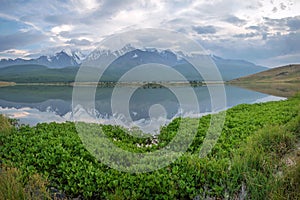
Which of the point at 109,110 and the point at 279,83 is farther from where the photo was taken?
the point at 279,83

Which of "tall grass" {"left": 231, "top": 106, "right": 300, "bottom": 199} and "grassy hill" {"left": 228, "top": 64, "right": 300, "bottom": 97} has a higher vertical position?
"grassy hill" {"left": 228, "top": 64, "right": 300, "bottom": 97}

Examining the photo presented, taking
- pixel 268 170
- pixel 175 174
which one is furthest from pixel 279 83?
pixel 175 174

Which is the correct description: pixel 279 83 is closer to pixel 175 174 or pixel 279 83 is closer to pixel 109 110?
pixel 109 110

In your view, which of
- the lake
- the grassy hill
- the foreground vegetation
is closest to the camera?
the foreground vegetation

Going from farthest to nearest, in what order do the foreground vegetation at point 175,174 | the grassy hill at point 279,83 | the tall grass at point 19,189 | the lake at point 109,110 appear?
the grassy hill at point 279,83 → the lake at point 109,110 → the foreground vegetation at point 175,174 → the tall grass at point 19,189

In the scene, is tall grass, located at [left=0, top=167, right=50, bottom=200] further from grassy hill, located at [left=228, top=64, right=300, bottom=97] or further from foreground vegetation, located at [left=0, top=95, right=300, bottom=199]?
grassy hill, located at [left=228, top=64, right=300, bottom=97]

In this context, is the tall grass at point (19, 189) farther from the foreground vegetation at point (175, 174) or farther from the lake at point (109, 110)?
the lake at point (109, 110)

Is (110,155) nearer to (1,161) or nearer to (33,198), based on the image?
(33,198)

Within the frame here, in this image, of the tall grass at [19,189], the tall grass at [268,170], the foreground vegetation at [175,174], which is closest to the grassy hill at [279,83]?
the tall grass at [268,170]

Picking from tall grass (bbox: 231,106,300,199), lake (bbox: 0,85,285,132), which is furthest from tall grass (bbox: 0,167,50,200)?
lake (bbox: 0,85,285,132)

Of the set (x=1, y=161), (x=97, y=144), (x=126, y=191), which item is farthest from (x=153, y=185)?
(x=1, y=161)

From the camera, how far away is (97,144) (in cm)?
834

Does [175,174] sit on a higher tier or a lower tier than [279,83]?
lower

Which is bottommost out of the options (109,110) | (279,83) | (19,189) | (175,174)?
(175,174)
